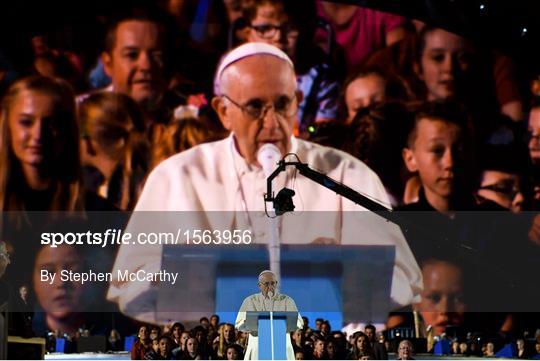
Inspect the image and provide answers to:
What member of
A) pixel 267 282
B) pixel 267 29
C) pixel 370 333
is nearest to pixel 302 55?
pixel 267 29

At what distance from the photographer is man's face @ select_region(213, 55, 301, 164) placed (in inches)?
705

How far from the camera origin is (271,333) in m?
9.20

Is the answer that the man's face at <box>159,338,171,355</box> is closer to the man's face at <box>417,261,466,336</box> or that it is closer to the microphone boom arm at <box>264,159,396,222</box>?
the microphone boom arm at <box>264,159,396,222</box>

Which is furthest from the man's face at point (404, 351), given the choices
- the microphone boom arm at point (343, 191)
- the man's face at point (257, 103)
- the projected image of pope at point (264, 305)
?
the projected image of pope at point (264, 305)

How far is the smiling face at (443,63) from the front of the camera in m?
18.2

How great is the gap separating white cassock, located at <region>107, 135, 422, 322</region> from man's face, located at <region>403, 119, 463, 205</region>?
74 cm

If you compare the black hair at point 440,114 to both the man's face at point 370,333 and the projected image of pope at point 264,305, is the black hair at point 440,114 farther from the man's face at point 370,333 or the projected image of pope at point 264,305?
the projected image of pope at point 264,305

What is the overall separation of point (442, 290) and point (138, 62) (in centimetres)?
609

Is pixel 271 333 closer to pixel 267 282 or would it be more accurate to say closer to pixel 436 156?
pixel 267 282

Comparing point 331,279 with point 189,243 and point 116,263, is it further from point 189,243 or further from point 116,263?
point 116,263

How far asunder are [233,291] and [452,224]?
3.64 metres

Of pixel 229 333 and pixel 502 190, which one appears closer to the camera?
pixel 229 333

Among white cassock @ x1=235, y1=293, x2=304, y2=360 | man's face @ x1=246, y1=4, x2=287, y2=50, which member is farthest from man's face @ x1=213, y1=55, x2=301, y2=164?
white cassock @ x1=235, y1=293, x2=304, y2=360

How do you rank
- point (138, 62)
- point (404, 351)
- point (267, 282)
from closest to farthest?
1. point (267, 282)
2. point (404, 351)
3. point (138, 62)
